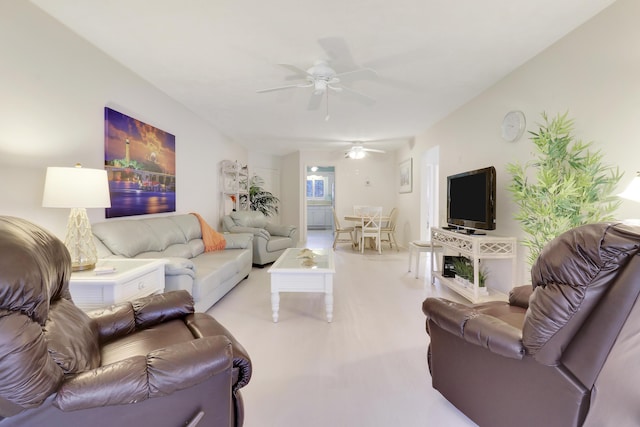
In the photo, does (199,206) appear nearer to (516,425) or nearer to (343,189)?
(343,189)

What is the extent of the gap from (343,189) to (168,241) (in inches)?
201

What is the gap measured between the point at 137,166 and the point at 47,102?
Answer: 1066 millimetres

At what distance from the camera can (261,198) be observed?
7.54 m

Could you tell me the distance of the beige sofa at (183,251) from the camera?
254cm

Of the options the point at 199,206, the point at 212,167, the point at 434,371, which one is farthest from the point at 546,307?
the point at 212,167

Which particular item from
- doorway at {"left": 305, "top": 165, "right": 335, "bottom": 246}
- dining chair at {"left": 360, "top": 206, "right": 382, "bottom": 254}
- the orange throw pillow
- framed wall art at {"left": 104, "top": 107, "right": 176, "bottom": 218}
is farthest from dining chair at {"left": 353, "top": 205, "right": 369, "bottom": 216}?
framed wall art at {"left": 104, "top": 107, "right": 176, "bottom": 218}

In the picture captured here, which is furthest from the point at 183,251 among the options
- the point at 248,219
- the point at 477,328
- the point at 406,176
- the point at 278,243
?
the point at 406,176

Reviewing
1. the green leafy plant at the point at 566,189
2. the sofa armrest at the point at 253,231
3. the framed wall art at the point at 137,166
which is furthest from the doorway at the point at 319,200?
the green leafy plant at the point at 566,189

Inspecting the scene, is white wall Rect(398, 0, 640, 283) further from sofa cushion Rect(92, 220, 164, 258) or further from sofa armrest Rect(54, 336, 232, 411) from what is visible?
sofa cushion Rect(92, 220, 164, 258)

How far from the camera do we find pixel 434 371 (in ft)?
5.66

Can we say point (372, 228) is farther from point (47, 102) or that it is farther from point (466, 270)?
point (47, 102)

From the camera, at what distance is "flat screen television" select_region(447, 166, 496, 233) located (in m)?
3.02

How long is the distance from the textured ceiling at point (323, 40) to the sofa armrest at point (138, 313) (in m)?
1.90

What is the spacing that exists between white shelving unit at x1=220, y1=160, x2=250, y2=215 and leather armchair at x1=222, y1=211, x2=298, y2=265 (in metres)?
0.48
